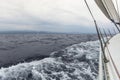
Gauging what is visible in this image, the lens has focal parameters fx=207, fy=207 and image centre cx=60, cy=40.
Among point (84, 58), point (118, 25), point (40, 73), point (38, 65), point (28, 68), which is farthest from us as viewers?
point (84, 58)

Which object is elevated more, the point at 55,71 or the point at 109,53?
the point at 109,53

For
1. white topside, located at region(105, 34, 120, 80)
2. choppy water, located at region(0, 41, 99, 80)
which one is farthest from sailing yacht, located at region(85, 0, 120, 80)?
choppy water, located at region(0, 41, 99, 80)

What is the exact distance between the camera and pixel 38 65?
9.19 meters

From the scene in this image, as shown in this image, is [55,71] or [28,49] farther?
[28,49]

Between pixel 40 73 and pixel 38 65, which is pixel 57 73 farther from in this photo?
pixel 38 65

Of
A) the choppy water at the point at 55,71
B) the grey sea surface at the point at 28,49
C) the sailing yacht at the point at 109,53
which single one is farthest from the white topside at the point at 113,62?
the grey sea surface at the point at 28,49

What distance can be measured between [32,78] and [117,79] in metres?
4.90

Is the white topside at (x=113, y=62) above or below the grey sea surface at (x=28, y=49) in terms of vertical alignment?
above

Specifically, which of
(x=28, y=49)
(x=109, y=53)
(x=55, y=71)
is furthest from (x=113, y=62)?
(x=28, y=49)

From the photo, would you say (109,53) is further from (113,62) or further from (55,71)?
(55,71)

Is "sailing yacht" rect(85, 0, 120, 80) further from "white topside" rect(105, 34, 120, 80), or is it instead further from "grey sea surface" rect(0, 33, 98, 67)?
"grey sea surface" rect(0, 33, 98, 67)

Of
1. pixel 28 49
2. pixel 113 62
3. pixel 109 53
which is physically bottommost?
pixel 28 49

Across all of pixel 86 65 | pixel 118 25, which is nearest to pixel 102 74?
pixel 118 25

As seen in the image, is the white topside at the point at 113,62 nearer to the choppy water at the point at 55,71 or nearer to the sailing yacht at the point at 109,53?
the sailing yacht at the point at 109,53
